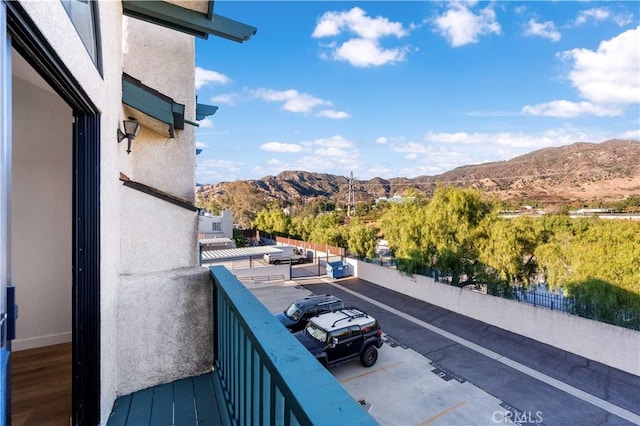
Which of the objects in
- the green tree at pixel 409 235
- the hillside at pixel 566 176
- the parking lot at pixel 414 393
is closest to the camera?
the parking lot at pixel 414 393

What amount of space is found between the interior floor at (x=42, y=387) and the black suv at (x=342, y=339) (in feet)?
17.0

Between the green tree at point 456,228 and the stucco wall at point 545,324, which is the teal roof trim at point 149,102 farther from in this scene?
the green tree at point 456,228

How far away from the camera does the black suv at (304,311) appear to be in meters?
8.91

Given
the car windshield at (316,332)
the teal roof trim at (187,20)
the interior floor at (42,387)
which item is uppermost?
the teal roof trim at (187,20)

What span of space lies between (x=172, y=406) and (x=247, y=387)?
3.18ft

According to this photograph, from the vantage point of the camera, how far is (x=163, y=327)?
2.13 m

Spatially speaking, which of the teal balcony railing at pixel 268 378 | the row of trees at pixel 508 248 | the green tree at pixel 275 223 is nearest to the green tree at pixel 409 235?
the row of trees at pixel 508 248

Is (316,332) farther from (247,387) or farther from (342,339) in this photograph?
(247,387)

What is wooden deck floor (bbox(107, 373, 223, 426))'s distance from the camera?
5.85ft

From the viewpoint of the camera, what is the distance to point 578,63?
82.1ft

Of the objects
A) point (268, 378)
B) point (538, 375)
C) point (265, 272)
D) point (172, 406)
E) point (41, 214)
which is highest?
point (41, 214)

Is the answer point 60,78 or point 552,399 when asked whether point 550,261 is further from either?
point 60,78

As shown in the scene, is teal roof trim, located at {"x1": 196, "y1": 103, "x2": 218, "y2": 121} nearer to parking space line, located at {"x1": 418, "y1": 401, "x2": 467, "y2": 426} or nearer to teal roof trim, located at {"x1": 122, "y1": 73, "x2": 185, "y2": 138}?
teal roof trim, located at {"x1": 122, "y1": 73, "x2": 185, "y2": 138}

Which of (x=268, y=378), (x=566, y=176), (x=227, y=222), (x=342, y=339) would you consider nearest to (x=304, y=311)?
(x=342, y=339)
